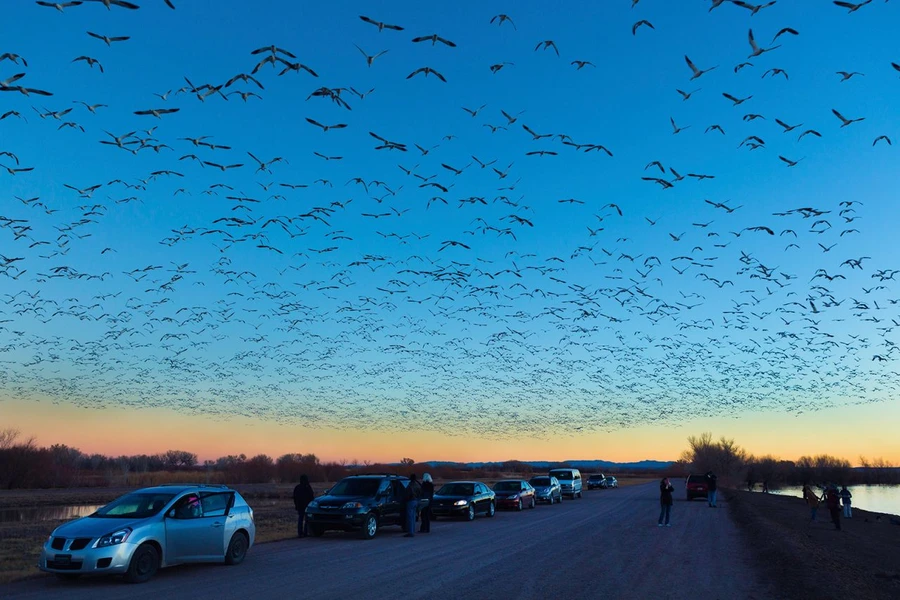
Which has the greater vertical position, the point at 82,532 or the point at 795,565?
the point at 82,532

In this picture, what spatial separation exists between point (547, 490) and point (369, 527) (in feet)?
83.0

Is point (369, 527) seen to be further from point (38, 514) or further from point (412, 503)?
point (38, 514)

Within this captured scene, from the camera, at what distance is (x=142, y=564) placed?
13.0 meters

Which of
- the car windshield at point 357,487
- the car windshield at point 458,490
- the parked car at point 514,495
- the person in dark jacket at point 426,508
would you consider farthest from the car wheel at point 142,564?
the parked car at point 514,495

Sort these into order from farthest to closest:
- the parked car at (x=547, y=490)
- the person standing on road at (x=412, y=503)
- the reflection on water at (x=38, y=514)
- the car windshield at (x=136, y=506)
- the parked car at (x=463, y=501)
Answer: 1. the parked car at (x=547, y=490)
2. the reflection on water at (x=38, y=514)
3. the parked car at (x=463, y=501)
4. the person standing on road at (x=412, y=503)
5. the car windshield at (x=136, y=506)

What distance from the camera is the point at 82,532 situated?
499 inches

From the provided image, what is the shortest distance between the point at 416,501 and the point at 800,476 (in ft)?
481

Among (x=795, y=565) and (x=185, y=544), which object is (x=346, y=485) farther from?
(x=795, y=565)

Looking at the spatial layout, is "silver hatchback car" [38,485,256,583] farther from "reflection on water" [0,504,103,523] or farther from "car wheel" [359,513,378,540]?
"reflection on water" [0,504,103,523]

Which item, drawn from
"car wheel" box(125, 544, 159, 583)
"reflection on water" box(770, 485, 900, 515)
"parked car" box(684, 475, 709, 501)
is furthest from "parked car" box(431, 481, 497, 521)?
"reflection on water" box(770, 485, 900, 515)

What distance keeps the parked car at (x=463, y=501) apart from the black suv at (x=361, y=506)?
22.3 ft

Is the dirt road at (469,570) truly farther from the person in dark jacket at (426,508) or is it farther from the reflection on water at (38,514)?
the reflection on water at (38,514)

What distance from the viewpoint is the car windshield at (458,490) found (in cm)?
A: 3184

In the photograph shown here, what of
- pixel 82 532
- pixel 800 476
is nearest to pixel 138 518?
pixel 82 532
